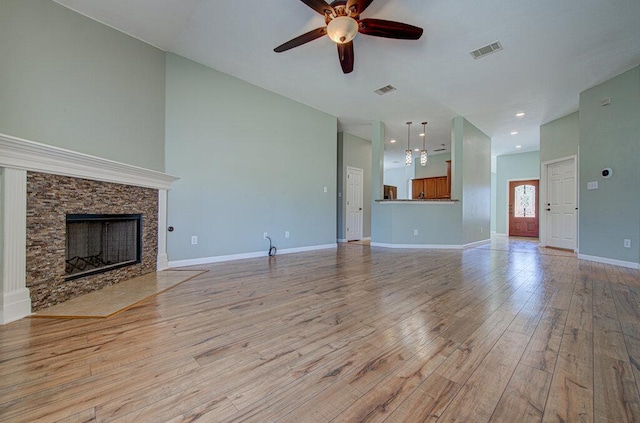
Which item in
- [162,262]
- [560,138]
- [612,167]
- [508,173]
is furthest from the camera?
[508,173]

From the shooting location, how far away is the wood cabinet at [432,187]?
27.1 feet

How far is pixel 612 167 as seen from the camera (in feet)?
12.8

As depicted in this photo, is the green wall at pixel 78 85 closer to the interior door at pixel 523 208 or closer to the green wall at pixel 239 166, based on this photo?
the green wall at pixel 239 166

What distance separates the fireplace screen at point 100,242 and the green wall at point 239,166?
51cm

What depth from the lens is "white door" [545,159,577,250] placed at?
5613mm

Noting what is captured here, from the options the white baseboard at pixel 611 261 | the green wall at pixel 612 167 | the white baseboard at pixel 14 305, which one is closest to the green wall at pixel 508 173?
the green wall at pixel 612 167

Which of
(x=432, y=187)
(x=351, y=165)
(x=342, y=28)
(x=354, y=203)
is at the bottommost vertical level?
(x=354, y=203)

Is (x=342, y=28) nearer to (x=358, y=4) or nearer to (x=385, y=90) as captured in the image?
(x=358, y=4)

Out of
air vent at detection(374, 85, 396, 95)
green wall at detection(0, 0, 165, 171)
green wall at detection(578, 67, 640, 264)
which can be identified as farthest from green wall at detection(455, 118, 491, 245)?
green wall at detection(0, 0, 165, 171)

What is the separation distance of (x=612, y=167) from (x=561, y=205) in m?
2.32

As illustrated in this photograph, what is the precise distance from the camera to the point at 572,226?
5602 mm

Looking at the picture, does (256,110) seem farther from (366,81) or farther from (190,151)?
(366,81)

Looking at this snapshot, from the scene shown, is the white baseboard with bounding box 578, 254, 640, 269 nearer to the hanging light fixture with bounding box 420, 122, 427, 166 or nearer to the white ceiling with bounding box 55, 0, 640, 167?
the white ceiling with bounding box 55, 0, 640, 167

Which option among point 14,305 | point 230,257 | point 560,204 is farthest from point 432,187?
point 14,305
